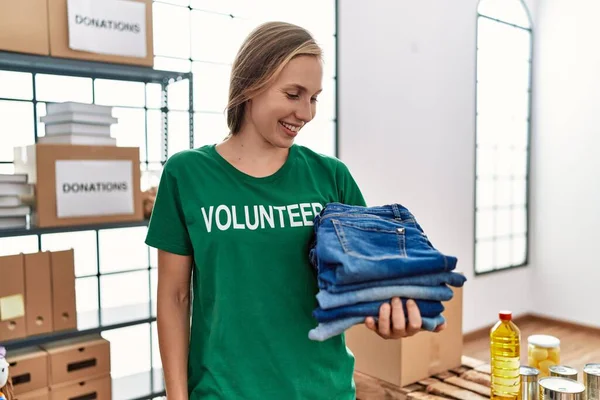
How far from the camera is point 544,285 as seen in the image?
5098 millimetres

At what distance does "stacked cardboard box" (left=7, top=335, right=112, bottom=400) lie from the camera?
68.6 inches

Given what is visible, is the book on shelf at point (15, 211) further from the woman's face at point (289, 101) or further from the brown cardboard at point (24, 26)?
the woman's face at point (289, 101)

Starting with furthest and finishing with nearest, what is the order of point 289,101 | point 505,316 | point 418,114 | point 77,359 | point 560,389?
1. point 418,114
2. point 77,359
3. point 505,316
4. point 560,389
5. point 289,101

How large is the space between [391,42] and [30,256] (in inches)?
107

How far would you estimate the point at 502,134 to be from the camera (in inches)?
192

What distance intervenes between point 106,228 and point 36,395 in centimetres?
59

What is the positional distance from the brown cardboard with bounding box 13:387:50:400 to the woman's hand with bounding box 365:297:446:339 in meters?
1.34

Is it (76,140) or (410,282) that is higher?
(76,140)

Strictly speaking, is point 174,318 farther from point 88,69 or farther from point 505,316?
point 88,69

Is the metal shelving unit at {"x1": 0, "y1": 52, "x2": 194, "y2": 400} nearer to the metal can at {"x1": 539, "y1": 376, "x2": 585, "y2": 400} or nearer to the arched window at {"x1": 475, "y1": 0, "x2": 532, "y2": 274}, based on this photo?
the metal can at {"x1": 539, "y1": 376, "x2": 585, "y2": 400}

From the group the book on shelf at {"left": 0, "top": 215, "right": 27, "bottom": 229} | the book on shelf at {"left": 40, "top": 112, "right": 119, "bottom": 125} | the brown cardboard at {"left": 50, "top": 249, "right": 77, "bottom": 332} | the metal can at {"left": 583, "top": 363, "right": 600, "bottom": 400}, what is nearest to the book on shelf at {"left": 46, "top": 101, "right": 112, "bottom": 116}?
the book on shelf at {"left": 40, "top": 112, "right": 119, "bottom": 125}

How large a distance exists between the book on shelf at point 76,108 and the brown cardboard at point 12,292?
499 mm

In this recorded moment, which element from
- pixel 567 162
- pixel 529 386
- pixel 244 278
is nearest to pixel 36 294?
pixel 244 278

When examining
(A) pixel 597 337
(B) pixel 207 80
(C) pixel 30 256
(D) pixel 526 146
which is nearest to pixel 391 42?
(B) pixel 207 80
